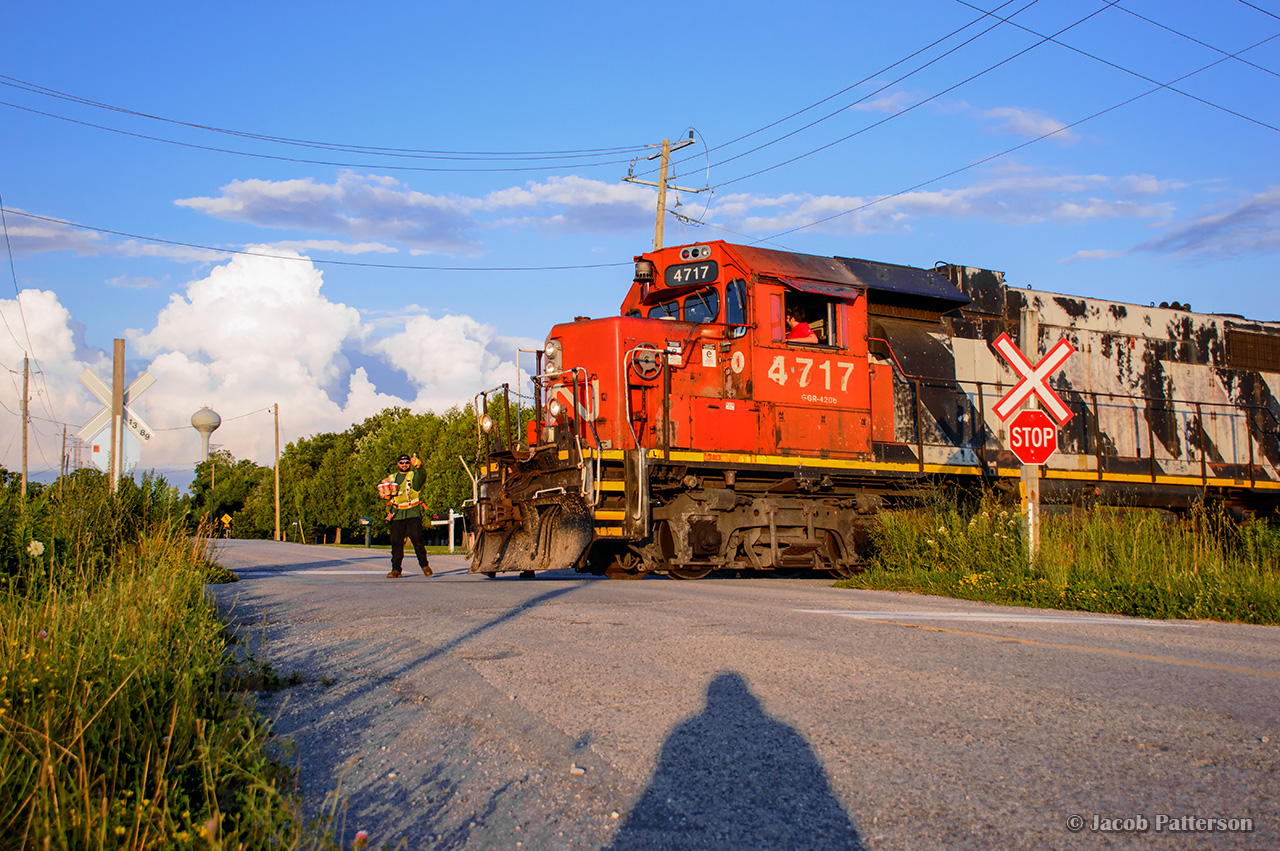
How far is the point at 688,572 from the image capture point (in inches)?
447

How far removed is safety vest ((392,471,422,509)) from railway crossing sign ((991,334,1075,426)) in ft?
26.4

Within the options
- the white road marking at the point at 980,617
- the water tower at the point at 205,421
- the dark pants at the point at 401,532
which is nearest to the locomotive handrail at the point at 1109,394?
the white road marking at the point at 980,617

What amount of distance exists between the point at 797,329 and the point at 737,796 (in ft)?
30.1

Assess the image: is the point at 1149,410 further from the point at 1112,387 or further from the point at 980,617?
the point at 980,617

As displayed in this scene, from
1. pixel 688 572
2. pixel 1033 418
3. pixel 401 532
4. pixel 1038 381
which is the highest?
pixel 1038 381

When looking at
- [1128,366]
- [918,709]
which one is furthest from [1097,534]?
[918,709]

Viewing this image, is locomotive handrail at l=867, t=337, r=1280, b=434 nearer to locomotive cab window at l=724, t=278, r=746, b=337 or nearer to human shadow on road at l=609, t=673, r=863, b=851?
locomotive cab window at l=724, t=278, r=746, b=337

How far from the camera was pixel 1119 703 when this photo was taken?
12.5 ft

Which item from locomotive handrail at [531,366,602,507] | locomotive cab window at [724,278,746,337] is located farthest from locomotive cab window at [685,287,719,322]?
locomotive handrail at [531,366,602,507]

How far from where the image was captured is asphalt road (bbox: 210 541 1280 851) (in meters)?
2.56

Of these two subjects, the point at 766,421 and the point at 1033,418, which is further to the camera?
the point at 766,421

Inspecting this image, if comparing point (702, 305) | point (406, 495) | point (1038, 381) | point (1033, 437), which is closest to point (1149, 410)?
point (1038, 381)

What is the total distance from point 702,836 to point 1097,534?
8.38m

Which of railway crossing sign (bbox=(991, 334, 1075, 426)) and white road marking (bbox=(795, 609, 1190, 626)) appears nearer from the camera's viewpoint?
white road marking (bbox=(795, 609, 1190, 626))
